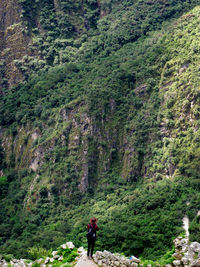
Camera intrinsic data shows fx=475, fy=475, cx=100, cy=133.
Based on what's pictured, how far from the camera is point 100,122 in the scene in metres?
63.5

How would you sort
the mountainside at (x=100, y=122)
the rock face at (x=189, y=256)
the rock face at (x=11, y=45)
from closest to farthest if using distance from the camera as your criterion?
the rock face at (x=189, y=256) → the mountainside at (x=100, y=122) → the rock face at (x=11, y=45)

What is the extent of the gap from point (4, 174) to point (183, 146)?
31.0 metres

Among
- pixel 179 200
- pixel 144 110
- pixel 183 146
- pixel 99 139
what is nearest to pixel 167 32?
pixel 144 110

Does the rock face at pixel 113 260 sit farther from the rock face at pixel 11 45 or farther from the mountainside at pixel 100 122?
the rock face at pixel 11 45

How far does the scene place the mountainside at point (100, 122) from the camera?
46.0 metres

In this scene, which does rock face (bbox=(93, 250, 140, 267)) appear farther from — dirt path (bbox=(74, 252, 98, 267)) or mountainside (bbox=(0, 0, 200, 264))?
mountainside (bbox=(0, 0, 200, 264))

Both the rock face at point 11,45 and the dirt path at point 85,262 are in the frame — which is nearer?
the dirt path at point 85,262

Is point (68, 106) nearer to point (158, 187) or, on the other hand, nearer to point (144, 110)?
point (144, 110)

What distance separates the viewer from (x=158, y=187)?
48.3 m

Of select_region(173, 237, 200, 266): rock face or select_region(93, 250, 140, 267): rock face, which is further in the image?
select_region(93, 250, 140, 267): rock face

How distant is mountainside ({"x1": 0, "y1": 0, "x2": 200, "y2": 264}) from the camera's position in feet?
151

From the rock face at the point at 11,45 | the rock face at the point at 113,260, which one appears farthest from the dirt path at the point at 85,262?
the rock face at the point at 11,45

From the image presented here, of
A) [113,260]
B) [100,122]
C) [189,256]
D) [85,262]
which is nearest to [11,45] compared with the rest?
[100,122]

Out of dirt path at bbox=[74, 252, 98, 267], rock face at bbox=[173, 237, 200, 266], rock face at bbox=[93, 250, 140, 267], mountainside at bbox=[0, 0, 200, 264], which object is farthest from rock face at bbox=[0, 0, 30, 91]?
rock face at bbox=[173, 237, 200, 266]
